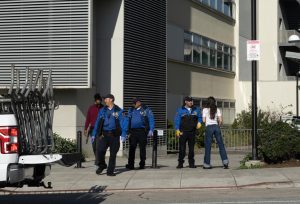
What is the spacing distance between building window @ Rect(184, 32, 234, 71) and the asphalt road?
708 inches

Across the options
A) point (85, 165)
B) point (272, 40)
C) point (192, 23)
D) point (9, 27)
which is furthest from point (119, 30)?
point (272, 40)

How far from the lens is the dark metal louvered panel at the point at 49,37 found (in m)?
20.0

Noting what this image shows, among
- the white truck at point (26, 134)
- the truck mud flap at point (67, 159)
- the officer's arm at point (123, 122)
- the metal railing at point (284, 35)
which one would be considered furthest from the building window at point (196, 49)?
the truck mud flap at point (67, 159)

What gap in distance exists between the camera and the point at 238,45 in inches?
1534

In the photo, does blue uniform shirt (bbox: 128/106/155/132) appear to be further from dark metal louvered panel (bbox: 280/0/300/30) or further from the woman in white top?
dark metal louvered panel (bbox: 280/0/300/30)

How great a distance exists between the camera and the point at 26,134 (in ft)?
30.2

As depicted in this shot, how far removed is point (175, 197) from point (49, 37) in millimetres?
9803

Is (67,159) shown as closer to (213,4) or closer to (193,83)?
(193,83)

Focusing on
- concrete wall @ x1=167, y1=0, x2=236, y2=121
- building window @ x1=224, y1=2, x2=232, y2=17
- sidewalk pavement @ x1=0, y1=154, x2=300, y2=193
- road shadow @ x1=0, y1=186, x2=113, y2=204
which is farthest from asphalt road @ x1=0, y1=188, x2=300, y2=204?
building window @ x1=224, y1=2, x2=232, y2=17

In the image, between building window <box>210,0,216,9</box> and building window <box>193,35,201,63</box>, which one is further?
building window <box>210,0,216,9</box>

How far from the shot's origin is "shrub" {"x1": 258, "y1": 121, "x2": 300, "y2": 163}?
15.9 metres

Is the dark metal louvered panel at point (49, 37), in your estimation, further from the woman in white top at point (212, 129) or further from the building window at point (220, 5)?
the building window at point (220, 5)

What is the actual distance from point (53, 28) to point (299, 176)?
9.82 m

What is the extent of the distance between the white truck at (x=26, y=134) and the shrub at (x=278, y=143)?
25.0 feet
